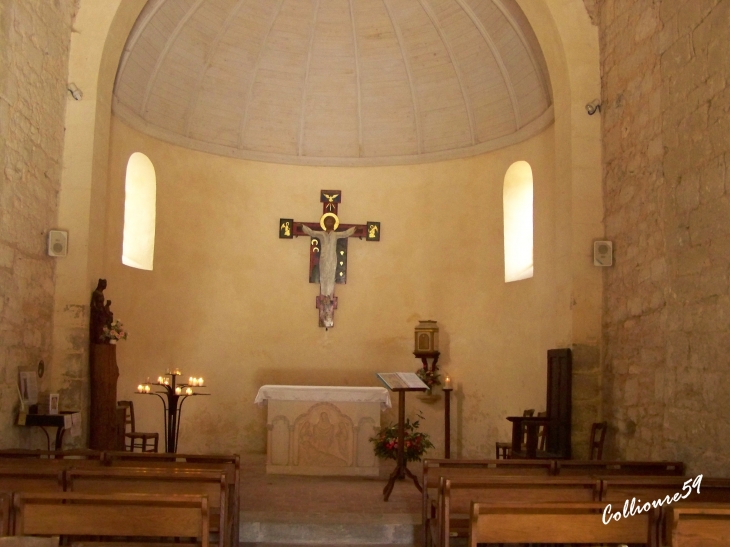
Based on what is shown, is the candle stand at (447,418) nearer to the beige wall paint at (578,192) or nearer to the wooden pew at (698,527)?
the beige wall paint at (578,192)

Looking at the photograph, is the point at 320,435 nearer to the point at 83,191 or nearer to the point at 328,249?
the point at 328,249

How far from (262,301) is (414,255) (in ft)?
8.73

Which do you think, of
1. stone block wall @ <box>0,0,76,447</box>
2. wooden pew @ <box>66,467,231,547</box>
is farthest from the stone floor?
stone block wall @ <box>0,0,76,447</box>

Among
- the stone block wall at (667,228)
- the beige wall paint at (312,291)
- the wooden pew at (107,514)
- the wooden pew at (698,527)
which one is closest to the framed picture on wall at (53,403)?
the beige wall paint at (312,291)

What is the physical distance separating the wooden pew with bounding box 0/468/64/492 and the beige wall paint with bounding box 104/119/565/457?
253 inches

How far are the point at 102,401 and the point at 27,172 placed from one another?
2780 millimetres

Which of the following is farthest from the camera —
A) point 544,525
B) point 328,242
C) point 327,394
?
point 328,242

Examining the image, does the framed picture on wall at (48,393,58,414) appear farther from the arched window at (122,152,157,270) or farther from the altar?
the arched window at (122,152,157,270)

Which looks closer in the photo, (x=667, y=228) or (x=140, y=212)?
(x=667, y=228)

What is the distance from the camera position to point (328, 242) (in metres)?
12.8

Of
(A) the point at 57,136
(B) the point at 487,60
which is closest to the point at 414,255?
(B) the point at 487,60

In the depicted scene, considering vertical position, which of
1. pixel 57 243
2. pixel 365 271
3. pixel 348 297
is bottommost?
pixel 348 297

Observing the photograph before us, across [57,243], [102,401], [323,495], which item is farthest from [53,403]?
[323,495]

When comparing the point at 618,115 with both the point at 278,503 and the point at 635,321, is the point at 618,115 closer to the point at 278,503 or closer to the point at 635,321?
the point at 635,321
